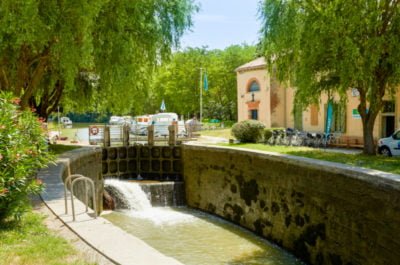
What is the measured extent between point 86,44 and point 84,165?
211 inches

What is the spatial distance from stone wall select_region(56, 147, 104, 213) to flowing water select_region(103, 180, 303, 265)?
128 cm

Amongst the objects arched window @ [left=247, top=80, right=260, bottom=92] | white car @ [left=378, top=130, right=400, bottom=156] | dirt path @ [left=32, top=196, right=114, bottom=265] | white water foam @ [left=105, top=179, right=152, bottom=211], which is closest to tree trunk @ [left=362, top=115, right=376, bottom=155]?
white car @ [left=378, top=130, right=400, bottom=156]

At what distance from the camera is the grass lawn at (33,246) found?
542 centimetres

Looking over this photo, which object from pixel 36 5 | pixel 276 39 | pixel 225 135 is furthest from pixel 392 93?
pixel 225 135

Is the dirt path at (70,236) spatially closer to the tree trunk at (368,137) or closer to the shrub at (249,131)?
the tree trunk at (368,137)

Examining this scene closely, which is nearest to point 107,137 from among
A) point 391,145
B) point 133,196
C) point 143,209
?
point 133,196

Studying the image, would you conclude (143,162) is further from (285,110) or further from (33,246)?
(33,246)

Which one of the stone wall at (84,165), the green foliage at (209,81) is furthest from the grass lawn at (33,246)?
the green foliage at (209,81)

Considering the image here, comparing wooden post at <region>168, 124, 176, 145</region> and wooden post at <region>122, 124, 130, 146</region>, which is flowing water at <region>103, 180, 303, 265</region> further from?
wooden post at <region>122, 124, 130, 146</region>

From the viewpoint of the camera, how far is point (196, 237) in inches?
567

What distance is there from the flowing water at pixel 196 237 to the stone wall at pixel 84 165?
1281 mm

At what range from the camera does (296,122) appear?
31781 millimetres

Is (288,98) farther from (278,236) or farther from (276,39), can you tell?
(278,236)

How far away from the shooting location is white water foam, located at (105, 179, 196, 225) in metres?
16.9
